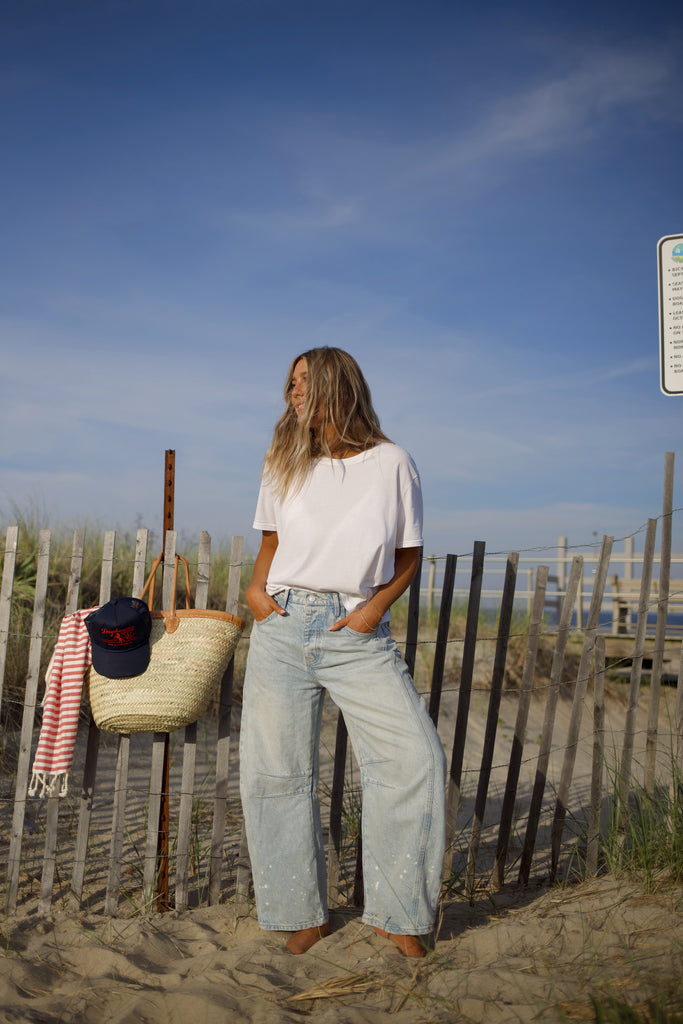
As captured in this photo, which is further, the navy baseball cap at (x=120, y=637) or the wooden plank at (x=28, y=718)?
the wooden plank at (x=28, y=718)

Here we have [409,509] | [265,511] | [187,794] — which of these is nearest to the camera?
[409,509]

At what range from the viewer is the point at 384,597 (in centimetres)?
285

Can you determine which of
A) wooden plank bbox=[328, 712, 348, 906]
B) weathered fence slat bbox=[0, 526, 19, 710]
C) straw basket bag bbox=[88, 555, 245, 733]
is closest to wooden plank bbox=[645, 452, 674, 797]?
wooden plank bbox=[328, 712, 348, 906]

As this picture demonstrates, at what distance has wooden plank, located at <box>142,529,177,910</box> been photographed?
11.6ft

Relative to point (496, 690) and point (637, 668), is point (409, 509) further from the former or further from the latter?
point (637, 668)

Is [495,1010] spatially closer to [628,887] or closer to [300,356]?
[628,887]

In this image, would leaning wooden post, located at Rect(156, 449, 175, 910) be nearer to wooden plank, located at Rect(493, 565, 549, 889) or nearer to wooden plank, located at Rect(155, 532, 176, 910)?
wooden plank, located at Rect(155, 532, 176, 910)

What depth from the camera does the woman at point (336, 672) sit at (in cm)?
280

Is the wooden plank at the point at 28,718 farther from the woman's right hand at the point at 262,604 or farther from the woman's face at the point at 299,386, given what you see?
the woman's face at the point at 299,386

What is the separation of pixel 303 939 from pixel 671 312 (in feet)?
10.4

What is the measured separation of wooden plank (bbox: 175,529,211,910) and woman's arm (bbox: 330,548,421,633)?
0.96 m

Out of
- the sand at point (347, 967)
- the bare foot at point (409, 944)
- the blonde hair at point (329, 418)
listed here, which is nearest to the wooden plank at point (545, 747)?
the sand at point (347, 967)

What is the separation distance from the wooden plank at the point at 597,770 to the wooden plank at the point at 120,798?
2304mm

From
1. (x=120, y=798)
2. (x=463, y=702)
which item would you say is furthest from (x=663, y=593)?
(x=120, y=798)
